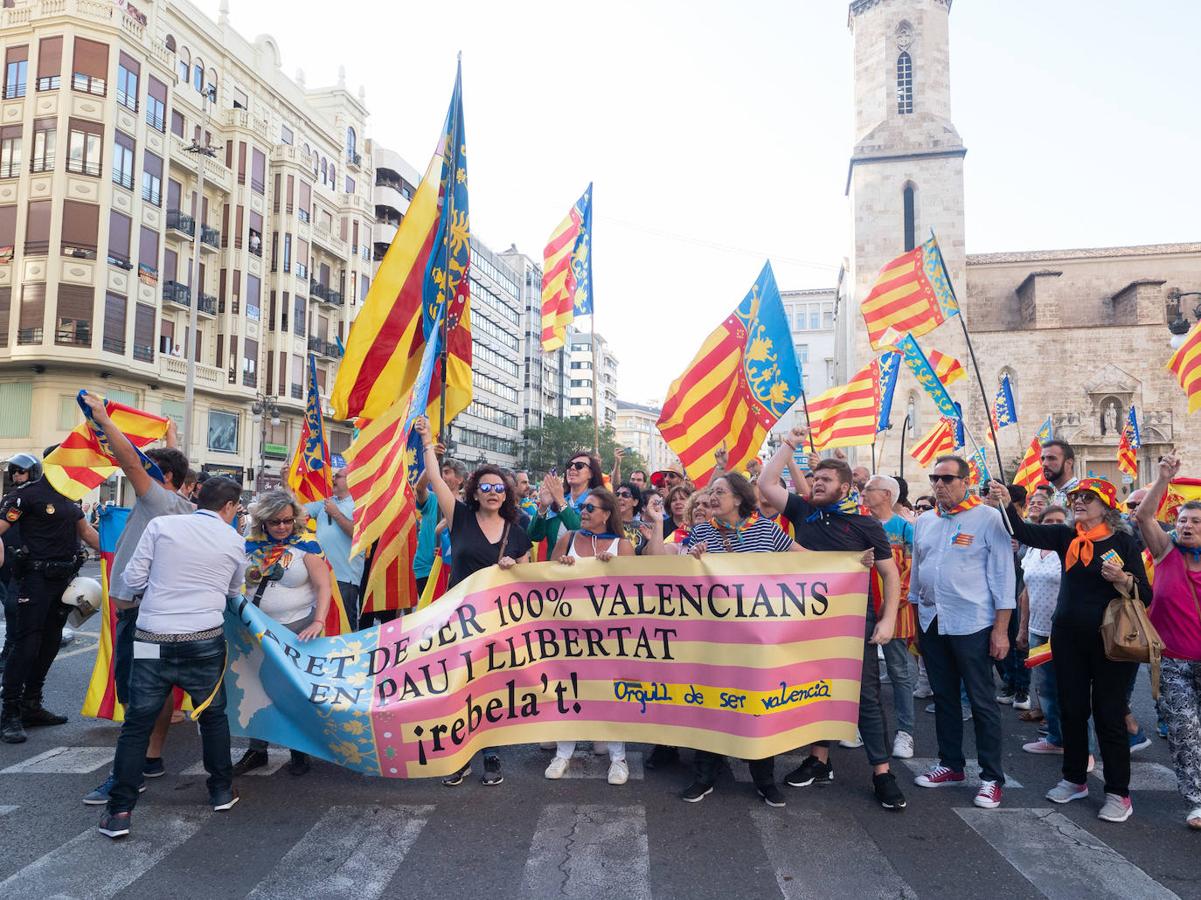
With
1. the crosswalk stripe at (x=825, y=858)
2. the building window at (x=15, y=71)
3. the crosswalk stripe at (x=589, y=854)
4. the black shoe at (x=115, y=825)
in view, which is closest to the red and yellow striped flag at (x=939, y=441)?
the crosswalk stripe at (x=825, y=858)

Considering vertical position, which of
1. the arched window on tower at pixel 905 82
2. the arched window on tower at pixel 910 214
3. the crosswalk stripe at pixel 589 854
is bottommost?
the crosswalk stripe at pixel 589 854

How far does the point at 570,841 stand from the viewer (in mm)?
4141

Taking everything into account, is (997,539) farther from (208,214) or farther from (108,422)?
(208,214)

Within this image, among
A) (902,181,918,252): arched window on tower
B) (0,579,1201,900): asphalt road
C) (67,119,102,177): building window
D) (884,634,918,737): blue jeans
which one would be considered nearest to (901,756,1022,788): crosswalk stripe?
(0,579,1201,900): asphalt road

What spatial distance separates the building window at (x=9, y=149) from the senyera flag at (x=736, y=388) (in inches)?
1202

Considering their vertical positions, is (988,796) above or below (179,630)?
below

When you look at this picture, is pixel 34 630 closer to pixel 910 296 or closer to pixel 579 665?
pixel 579 665

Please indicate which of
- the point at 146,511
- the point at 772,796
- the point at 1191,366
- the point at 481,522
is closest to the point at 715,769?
the point at 772,796

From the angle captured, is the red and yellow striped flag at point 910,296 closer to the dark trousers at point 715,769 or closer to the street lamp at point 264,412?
the dark trousers at point 715,769

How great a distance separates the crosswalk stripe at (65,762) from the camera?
16.8 feet

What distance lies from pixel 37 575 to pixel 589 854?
16.1ft

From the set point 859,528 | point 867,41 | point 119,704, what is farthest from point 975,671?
point 867,41

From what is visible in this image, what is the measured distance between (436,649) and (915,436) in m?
43.7

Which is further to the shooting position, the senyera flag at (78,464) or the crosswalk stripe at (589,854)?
the senyera flag at (78,464)
